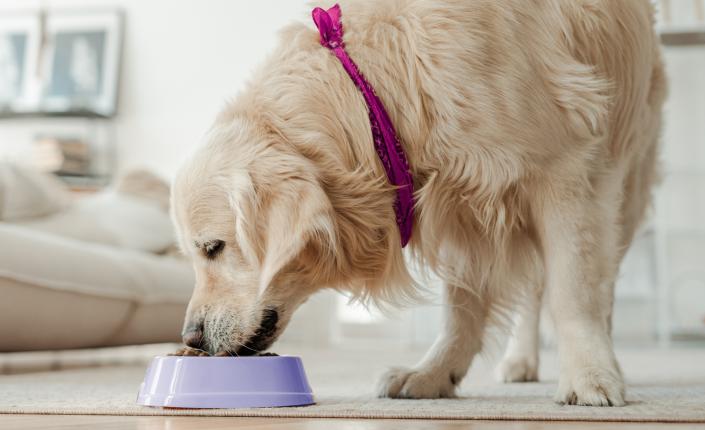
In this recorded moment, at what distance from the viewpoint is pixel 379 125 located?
156cm

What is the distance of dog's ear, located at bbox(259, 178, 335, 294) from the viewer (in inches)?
58.7

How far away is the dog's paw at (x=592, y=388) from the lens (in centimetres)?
145

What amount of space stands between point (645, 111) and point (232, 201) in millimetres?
957

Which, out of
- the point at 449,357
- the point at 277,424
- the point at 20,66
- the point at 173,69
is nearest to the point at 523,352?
the point at 449,357

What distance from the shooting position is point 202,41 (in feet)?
20.2

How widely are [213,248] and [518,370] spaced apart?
40.1 inches

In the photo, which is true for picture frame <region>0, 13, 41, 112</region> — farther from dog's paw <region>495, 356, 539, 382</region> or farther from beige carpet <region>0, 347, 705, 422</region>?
dog's paw <region>495, 356, 539, 382</region>

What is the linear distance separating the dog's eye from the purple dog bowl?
0.23 meters

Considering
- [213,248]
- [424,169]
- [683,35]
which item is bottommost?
[213,248]

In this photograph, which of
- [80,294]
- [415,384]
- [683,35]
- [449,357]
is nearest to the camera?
[415,384]

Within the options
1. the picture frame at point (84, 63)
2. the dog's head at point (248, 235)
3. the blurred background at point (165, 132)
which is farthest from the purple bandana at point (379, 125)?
the picture frame at point (84, 63)

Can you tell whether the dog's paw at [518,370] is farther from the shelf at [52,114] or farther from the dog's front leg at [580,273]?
the shelf at [52,114]

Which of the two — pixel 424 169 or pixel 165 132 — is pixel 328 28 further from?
pixel 165 132

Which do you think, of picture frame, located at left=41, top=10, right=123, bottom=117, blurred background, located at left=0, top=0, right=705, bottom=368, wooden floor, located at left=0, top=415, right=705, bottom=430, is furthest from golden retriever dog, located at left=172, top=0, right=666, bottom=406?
picture frame, located at left=41, top=10, right=123, bottom=117
